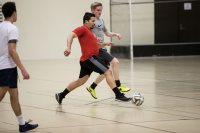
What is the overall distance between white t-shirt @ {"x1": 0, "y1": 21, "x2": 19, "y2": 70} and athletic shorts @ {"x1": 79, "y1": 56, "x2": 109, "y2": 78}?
99.5 inches

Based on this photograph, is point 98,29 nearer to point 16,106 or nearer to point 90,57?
point 90,57

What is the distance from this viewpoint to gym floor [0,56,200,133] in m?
7.13

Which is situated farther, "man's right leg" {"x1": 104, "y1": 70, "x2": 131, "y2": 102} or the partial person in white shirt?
"man's right leg" {"x1": 104, "y1": 70, "x2": 131, "y2": 102}

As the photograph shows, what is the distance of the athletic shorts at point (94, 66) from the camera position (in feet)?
30.2

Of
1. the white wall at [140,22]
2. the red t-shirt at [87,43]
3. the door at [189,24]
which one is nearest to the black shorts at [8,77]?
the red t-shirt at [87,43]

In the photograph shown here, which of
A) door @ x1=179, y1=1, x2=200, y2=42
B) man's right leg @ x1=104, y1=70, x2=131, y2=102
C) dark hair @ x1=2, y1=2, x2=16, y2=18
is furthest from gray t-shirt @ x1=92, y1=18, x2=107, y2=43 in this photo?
door @ x1=179, y1=1, x2=200, y2=42

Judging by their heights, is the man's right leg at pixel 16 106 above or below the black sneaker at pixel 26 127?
above

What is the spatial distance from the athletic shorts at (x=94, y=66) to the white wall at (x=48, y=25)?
13.4 metres

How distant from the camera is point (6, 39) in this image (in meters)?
6.82

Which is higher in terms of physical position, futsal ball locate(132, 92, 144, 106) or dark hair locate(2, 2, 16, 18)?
dark hair locate(2, 2, 16, 18)

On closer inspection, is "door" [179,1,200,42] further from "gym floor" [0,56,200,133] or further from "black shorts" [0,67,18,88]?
"black shorts" [0,67,18,88]

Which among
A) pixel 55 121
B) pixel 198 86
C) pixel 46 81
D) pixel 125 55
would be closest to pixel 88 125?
pixel 55 121

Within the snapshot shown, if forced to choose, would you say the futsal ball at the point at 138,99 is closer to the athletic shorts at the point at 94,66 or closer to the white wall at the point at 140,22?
the athletic shorts at the point at 94,66

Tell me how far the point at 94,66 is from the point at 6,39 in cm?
269
